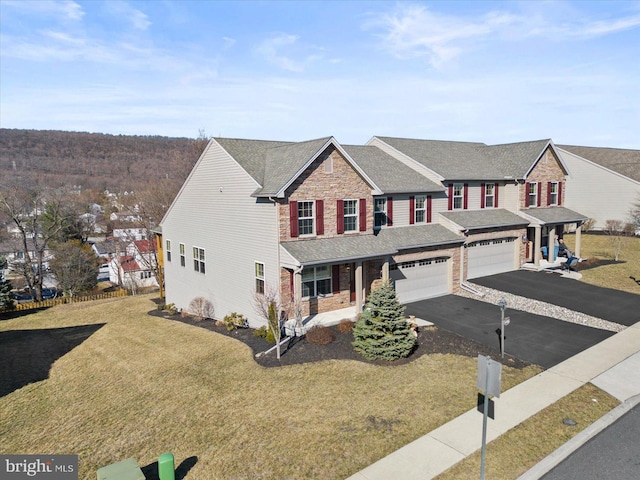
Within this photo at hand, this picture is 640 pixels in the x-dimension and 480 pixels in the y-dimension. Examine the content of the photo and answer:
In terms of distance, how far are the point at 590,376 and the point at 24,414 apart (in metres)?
19.1

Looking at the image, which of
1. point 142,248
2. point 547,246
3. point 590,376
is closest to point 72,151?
point 142,248

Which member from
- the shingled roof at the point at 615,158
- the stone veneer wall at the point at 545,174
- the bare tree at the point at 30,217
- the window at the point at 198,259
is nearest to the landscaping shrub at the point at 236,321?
the window at the point at 198,259

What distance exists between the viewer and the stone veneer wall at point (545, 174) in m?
31.3

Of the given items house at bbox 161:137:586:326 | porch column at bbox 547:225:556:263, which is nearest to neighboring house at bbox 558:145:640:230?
porch column at bbox 547:225:556:263

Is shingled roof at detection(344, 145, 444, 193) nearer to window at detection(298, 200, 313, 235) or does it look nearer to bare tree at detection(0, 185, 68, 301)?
window at detection(298, 200, 313, 235)

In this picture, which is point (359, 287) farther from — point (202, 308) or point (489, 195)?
point (489, 195)

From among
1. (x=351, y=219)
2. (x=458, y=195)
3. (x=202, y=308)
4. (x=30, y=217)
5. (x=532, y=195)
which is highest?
(x=458, y=195)

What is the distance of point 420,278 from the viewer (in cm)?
2481

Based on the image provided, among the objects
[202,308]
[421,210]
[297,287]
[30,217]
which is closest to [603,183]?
[421,210]

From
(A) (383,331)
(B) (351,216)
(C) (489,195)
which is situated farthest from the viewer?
(C) (489,195)

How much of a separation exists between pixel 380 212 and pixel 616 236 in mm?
24958

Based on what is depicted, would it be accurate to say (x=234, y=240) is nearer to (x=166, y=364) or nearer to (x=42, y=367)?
(x=166, y=364)

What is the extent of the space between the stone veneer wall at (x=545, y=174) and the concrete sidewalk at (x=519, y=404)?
14.8m

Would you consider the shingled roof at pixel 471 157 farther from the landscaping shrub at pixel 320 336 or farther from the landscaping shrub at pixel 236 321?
the landscaping shrub at pixel 236 321
